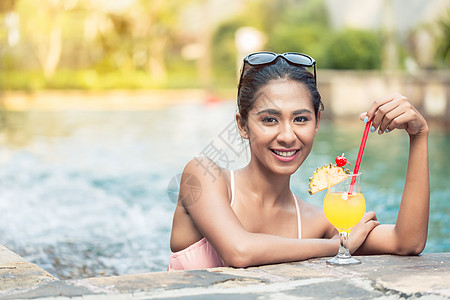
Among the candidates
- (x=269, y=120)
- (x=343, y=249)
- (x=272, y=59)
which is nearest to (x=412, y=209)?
(x=343, y=249)

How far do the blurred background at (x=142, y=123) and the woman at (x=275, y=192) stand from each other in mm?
389

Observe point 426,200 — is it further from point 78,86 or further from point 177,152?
point 78,86

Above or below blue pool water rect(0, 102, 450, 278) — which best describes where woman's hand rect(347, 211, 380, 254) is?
above

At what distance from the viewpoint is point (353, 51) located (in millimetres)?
14367

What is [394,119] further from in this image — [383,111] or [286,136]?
[286,136]

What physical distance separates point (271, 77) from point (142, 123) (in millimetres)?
13605

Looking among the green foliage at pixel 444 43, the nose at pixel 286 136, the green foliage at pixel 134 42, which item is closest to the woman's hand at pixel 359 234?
the nose at pixel 286 136

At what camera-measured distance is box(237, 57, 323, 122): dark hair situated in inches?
98.5

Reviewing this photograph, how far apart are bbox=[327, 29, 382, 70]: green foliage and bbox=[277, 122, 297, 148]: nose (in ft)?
A: 40.1

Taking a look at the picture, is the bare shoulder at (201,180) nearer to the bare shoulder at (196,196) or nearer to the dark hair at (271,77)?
the bare shoulder at (196,196)

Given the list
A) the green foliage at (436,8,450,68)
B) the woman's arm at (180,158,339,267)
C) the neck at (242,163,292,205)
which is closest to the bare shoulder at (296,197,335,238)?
the neck at (242,163,292,205)

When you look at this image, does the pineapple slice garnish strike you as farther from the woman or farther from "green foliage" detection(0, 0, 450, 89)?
"green foliage" detection(0, 0, 450, 89)

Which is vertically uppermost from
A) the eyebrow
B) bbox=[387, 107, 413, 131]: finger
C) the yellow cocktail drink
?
the eyebrow

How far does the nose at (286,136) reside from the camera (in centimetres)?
241
